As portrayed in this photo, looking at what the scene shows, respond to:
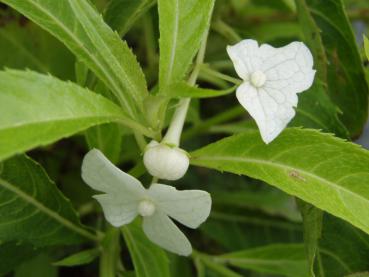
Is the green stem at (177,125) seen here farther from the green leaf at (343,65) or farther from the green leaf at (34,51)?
→ the green leaf at (34,51)

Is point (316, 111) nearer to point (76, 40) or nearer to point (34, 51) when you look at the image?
point (76, 40)

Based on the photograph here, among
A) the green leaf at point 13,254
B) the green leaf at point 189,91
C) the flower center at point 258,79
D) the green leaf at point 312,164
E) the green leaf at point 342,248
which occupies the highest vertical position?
the green leaf at point 189,91

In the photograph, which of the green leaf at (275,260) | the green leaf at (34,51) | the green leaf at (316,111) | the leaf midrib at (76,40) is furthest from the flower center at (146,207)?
the green leaf at (34,51)

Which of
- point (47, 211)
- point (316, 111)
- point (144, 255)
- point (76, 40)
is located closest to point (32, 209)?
point (47, 211)

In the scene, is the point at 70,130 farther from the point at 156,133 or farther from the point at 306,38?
the point at 306,38

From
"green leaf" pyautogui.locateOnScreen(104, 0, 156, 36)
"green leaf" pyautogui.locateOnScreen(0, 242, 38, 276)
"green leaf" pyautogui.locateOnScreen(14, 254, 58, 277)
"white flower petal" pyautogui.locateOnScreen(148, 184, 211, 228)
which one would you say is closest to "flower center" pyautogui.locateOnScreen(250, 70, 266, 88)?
"white flower petal" pyautogui.locateOnScreen(148, 184, 211, 228)

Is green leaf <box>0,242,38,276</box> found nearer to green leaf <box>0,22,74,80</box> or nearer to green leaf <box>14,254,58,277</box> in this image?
green leaf <box>14,254,58,277</box>
